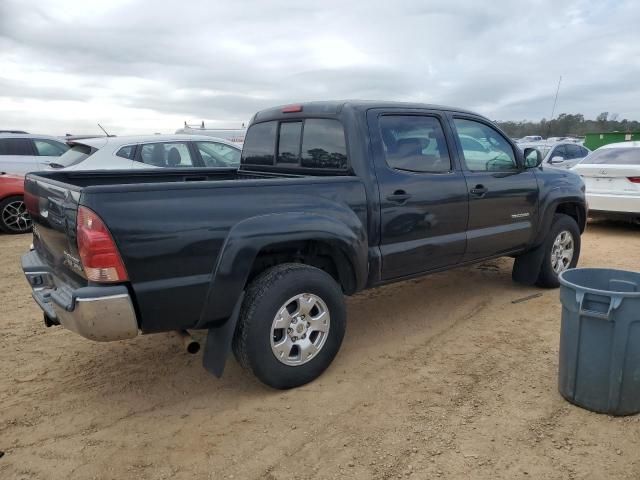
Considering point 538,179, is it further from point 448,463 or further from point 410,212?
point 448,463

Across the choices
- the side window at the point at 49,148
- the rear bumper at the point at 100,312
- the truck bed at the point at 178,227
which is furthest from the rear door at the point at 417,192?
the side window at the point at 49,148

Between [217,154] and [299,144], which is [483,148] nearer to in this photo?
[299,144]

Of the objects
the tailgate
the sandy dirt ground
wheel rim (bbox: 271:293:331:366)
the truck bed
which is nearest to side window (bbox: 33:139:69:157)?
the sandy dirt ground

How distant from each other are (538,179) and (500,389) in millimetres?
2506

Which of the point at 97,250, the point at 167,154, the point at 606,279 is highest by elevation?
the point at 167,154

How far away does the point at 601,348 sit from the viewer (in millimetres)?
2986

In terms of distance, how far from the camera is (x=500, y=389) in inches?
137

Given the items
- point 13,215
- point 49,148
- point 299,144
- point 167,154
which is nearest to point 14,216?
point 13,215

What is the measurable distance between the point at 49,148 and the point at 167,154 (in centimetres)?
342

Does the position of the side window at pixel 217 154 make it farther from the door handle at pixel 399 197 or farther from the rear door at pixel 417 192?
the door handle at pixel 399 197

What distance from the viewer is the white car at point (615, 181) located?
8.42 metres

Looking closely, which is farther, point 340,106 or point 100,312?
point 340,106

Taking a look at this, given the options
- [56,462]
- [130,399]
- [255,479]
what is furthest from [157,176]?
[255,479]

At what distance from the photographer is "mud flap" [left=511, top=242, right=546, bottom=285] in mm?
5410
